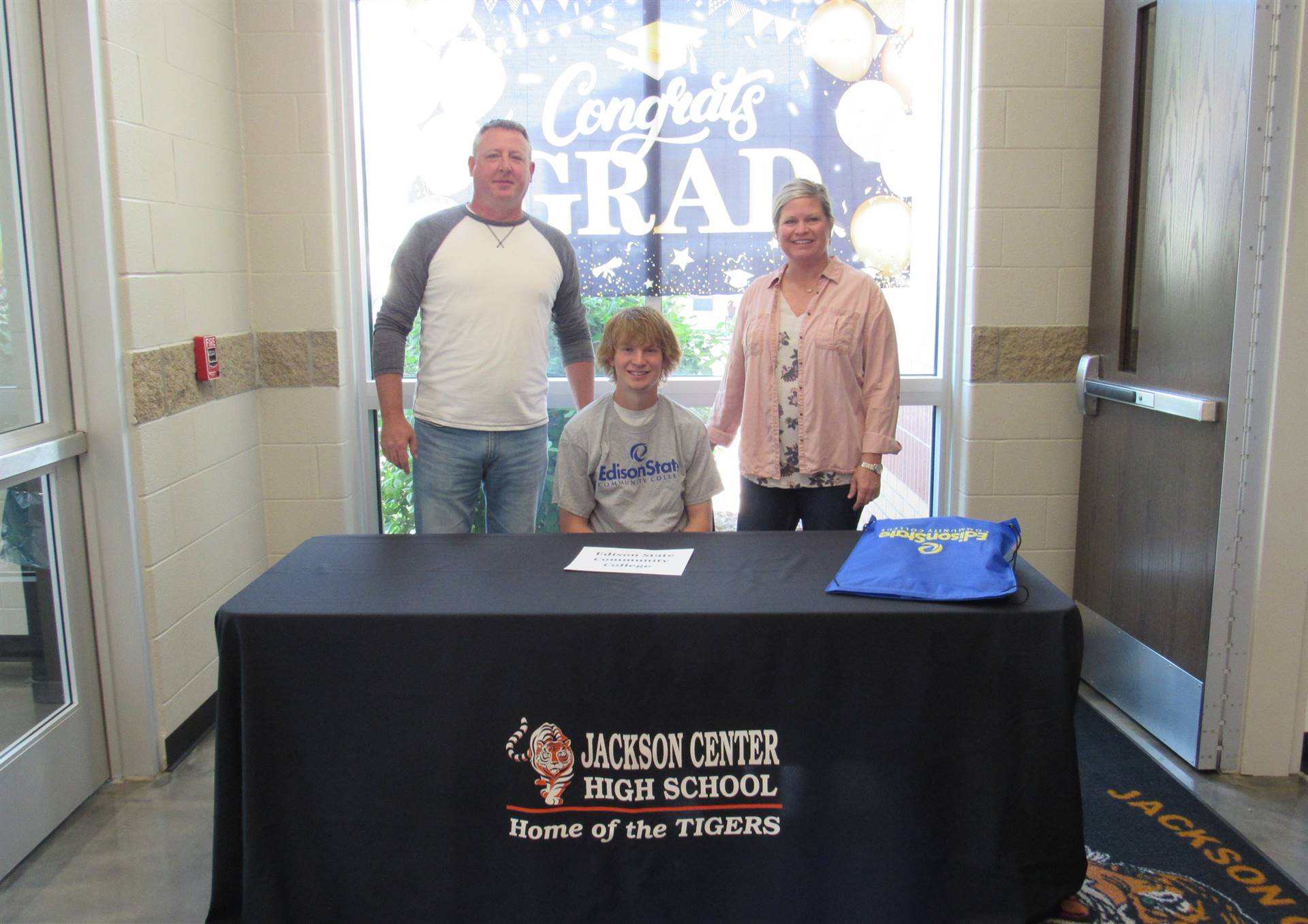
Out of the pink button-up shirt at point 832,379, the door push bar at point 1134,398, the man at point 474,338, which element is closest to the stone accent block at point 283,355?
the man at point 474,338

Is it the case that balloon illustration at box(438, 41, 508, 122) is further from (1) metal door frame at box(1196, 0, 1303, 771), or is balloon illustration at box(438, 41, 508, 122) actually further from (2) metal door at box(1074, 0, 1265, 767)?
(1) metal door frame at box(1196, 0, 1303, 771)

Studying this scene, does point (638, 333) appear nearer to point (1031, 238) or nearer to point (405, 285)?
point (405, 285)

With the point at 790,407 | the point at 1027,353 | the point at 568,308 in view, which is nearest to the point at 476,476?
the point at 568,308

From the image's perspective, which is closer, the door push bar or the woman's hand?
the door push bar

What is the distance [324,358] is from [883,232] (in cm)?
183

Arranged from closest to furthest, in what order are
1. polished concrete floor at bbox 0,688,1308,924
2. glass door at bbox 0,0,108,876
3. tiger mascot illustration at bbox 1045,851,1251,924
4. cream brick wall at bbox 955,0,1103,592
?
1. tiger mascot illustration at bbox 1045,851,1251,924
2. polished concrete floor at bbox 0,688,1308,924
3. glass door at bbox 0,0,108,876
4. cream brick wall at bbox 955,0,1103,592

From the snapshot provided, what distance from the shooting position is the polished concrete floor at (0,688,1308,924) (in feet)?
6.91

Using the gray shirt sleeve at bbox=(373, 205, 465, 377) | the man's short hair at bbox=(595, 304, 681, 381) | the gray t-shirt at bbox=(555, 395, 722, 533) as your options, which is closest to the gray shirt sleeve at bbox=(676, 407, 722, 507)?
the gray t-shirt at bbox=(555, 395, 722, 533)

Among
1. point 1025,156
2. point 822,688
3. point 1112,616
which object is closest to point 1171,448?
point 1112,616

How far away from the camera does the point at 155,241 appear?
2629 mm

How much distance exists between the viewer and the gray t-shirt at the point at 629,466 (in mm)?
2541

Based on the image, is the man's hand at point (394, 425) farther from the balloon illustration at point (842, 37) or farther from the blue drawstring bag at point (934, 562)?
the balloon illustration at point (842, 37)

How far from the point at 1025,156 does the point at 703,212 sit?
3.30ft

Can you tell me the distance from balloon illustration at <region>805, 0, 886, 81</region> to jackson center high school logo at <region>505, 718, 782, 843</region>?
232 cm
